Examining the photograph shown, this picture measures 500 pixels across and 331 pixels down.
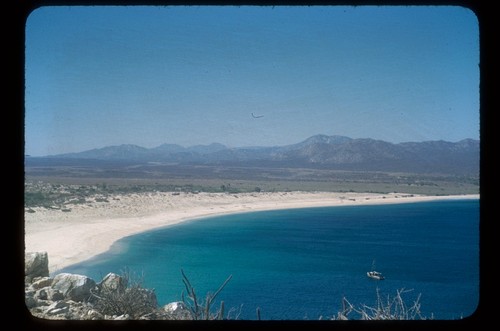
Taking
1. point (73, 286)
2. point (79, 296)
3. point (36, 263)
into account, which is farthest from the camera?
point (36, 263)

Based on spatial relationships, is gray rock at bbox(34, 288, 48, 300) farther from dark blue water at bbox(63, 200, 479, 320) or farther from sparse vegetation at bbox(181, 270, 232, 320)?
dark blue water at bbox(63, 200, 479, 320)

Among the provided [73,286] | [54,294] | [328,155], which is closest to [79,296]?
[73,286]

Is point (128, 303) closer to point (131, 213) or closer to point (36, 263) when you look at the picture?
point (36, 263)

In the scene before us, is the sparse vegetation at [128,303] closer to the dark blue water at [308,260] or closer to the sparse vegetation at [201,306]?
the sparse vegetation at [201,306]

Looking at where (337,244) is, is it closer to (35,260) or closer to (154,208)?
(154,208)

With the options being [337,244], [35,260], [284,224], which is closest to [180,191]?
[284,224]

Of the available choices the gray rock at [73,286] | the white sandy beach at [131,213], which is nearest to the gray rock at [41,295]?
the gray rock at [73,286]
